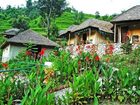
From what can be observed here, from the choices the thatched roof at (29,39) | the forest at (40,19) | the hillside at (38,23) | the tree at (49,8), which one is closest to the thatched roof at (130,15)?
the thatched roof at (29,39)

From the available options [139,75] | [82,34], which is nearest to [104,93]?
[139,75]

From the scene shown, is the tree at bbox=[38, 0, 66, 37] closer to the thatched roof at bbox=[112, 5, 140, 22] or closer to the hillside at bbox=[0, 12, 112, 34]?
the hillside at bbox=[0, 12, 112, 34]

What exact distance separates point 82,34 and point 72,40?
3.63 meters

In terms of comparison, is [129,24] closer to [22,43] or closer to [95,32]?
[95,32]

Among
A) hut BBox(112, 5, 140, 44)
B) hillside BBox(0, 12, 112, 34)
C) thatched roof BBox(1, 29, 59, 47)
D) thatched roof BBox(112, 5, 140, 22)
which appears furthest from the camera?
hillside BBox(0, 12, 112, 34)

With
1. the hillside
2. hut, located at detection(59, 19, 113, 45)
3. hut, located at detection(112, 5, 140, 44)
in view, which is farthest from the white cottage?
the hillside

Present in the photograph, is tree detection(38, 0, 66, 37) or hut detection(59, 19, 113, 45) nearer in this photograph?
hut detection(59, 19, 113, 45)

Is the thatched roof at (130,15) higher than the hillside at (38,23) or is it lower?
lower

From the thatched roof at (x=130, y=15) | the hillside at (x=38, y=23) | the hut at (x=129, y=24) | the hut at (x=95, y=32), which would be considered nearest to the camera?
the thatched roof at (x=130, y=15)

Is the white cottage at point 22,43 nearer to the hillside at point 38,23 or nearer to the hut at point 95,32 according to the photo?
the hut at point 95,32

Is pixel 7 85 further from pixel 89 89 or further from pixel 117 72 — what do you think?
pixel 117 72

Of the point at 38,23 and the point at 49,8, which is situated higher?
the point at 49,8

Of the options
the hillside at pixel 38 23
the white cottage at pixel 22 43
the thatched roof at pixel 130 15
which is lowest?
the white cottage at pixel 22 43

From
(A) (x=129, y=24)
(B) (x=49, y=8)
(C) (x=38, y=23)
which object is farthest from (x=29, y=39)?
(C) (x=38, y=23)
